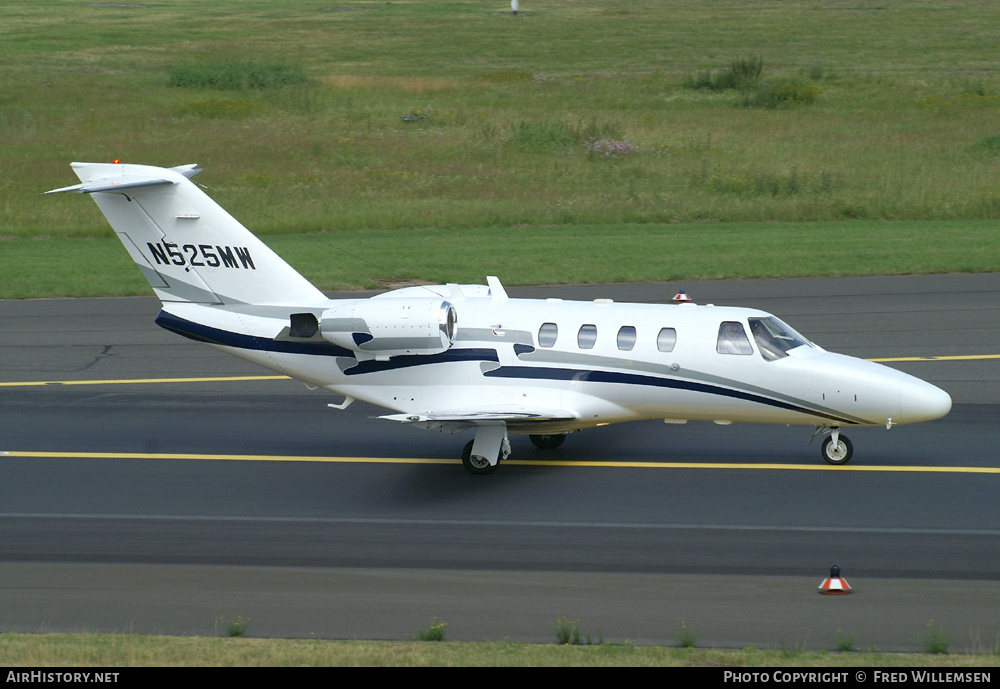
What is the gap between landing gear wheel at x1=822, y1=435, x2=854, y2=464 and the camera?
1731 centimetres

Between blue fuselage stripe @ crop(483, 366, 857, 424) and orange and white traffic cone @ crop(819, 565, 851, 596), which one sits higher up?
blue fuselage stripe @ crop(483, 366, 857, 424)

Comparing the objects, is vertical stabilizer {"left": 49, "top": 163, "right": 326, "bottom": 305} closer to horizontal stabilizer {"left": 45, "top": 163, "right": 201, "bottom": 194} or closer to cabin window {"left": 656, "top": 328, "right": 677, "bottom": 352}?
horizontal stabilizer {"left": 45, "top": 163, "right": 201, "bottom": 194}

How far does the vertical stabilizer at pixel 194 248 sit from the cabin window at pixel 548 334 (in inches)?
149

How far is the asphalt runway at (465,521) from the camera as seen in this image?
40.3 ft

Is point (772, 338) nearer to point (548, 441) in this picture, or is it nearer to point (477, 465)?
point (548, 441)

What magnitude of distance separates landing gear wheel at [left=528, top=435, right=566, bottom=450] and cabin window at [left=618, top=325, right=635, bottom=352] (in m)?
2.24

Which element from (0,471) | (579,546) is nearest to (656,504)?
(579,546)

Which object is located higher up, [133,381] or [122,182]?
[122,182]

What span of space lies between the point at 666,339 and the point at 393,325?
4109 mm

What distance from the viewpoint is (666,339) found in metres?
17.0

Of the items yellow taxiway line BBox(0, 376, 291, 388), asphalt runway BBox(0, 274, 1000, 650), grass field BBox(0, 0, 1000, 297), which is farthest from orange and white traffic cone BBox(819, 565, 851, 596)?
grass field BBox(0, 0, 1000, 297)

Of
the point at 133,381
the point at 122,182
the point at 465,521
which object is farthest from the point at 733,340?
the point at 133,381

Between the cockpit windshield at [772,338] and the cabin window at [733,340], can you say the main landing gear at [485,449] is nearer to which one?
the cabin window at [733,340]
